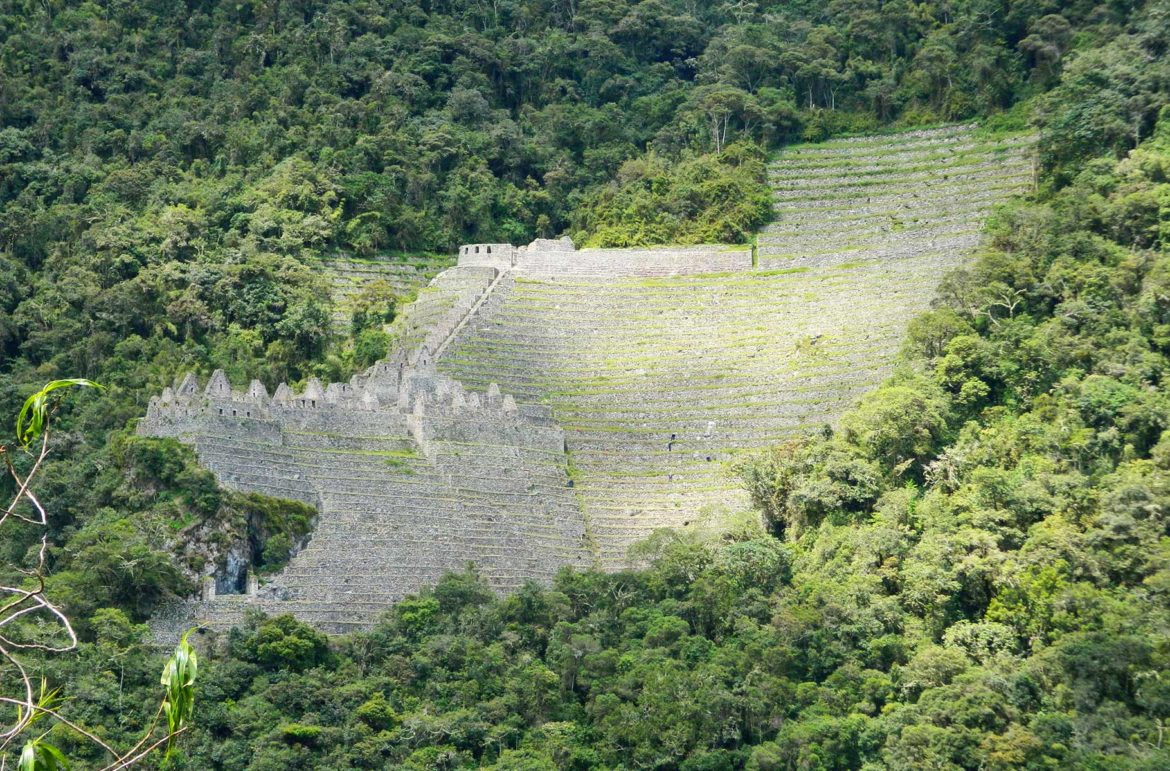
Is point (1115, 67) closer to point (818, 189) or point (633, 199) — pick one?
point (818, 189)

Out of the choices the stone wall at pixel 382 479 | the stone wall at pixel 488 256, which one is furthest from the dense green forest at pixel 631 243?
the stone wall at pixel 488 256

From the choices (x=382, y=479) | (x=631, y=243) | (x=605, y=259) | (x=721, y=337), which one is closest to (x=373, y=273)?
(x=605, y=259)

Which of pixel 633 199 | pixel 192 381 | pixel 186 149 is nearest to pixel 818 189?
pixel 633 199

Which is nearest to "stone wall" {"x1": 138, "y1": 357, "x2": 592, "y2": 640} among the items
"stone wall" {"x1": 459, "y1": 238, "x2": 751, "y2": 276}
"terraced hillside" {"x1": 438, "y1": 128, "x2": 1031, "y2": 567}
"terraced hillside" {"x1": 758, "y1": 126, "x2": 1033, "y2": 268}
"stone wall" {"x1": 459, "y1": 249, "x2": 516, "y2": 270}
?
"terraced hillside" {"x1": 438, "y1": 128, "x2": 1031, "y2": 567}

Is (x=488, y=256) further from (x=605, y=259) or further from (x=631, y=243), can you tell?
(x=631, y=243)

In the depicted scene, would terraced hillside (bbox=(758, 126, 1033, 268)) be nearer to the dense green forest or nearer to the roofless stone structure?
the roofless stone structure
